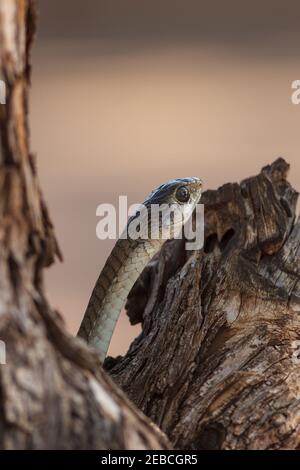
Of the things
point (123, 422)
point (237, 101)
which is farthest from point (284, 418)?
point (237, 101)

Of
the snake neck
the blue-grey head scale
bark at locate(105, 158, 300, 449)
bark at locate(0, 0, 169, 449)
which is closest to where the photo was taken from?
bark at locate(0, 0, 169, 449)

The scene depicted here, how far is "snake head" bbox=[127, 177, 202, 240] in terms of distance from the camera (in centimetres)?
223

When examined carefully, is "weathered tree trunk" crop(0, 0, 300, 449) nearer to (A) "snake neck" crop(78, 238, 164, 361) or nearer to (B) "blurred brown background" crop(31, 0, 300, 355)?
(A) "snake neck" crop(78, 238, 164, 361)

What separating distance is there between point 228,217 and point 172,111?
3.95 m

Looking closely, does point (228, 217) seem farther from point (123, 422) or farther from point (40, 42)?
point (40, 42)

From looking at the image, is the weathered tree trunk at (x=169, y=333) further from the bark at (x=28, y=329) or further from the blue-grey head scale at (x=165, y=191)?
the blue-grey head scale at (x=165, y=191)

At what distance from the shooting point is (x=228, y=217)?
2.36m

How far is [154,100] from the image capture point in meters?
6.25

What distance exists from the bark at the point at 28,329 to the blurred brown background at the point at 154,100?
13.6 feet

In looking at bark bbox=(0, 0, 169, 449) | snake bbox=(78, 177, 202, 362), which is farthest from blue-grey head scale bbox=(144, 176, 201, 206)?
bark bbox=(0, 0, 169, 449)

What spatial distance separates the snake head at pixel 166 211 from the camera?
2229 mm

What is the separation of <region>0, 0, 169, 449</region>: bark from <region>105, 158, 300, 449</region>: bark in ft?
1.52

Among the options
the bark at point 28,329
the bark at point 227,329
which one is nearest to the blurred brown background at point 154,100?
the bark at point 227,329

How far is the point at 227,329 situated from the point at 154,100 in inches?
175
